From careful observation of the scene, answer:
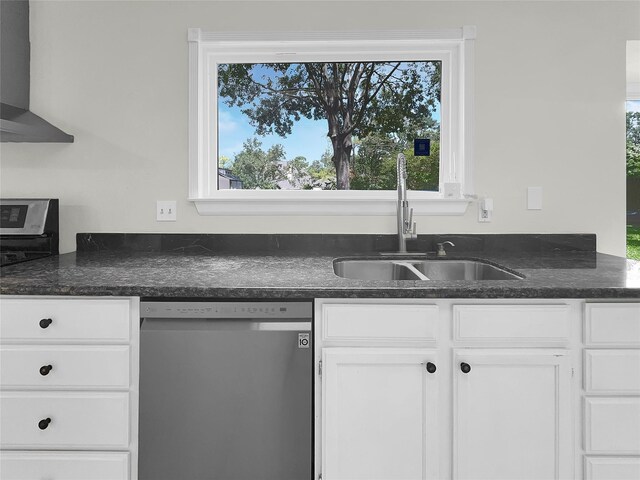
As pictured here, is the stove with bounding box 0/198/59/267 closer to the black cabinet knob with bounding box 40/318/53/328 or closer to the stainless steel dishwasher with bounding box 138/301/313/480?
the black cabinet knob with bounding box 40/318/53/328

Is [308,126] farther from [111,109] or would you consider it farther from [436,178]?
[111,109]

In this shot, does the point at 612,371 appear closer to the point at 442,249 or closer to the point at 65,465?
the point at 442,249

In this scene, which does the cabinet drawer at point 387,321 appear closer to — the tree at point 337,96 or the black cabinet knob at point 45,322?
the black cabinet knob at point 45,322

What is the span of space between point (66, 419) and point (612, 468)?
5.74 ft

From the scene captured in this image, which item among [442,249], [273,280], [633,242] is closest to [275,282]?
[273,280]

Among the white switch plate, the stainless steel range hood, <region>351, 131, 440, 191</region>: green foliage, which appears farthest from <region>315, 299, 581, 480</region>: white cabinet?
the stainless steel range hood

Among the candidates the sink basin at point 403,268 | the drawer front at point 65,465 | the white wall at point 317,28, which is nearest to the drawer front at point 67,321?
the drawer front at point 65,465

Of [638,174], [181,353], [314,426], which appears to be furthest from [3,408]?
[638,174]

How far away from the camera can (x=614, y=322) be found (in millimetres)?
1312

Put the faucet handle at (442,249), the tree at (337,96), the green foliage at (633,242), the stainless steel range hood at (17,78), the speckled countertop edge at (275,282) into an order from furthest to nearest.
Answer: the green foliage at (633,242) → the tree at (337,96) → the faucet handle at (442,249) → the stainless steel range hood at (17,78) → the speckled countertop edge at (275,282)

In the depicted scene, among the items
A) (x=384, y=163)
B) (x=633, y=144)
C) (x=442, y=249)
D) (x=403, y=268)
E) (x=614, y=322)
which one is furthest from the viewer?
(x=633, y=144)

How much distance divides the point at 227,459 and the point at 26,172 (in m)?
1.77

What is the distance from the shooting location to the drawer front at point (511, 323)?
51.9 inches

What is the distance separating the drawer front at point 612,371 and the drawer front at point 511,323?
0.38 ft
